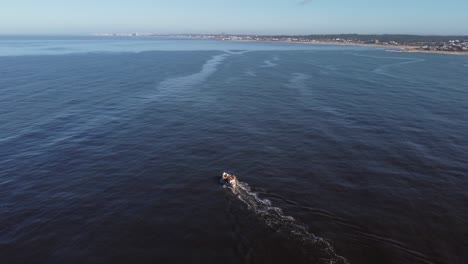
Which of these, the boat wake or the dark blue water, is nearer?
the boat wake

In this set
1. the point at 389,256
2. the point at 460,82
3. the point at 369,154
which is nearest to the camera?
the point at 389,256

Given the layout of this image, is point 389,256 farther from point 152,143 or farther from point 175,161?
point 152,143

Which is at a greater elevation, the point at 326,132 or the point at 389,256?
the point at 326,132

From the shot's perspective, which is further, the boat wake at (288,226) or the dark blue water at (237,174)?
the dark blue water at (237,174)

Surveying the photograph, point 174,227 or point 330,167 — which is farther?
point 330,167

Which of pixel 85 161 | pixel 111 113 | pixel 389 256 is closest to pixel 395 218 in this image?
pixel 389 256
